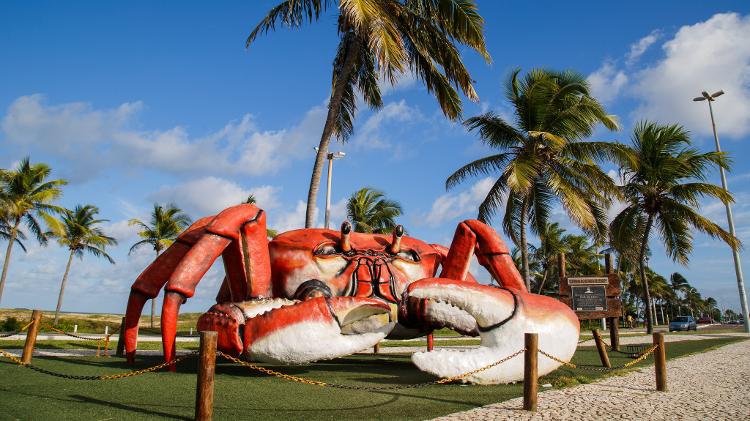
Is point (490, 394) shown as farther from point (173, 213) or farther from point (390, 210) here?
point (173, 213)

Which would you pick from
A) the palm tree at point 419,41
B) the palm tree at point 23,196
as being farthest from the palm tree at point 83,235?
the palm tree at point 419,41

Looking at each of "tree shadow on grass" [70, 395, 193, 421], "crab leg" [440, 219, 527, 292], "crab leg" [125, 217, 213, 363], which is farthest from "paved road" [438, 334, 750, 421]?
"crab leg" [125, 217, 213, 363]

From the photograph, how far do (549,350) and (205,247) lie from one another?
412 centimetres

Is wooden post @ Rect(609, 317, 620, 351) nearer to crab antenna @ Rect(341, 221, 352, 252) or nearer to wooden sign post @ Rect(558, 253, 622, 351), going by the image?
wooden sign post @ Rect(558, 253, 622, 351)

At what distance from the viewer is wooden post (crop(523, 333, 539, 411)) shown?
191 inches

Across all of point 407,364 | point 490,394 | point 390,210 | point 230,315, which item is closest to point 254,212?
point 230,315

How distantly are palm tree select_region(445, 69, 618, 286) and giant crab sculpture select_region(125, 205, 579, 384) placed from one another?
28.2 feet

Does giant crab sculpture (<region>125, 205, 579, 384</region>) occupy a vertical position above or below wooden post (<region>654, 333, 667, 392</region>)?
above

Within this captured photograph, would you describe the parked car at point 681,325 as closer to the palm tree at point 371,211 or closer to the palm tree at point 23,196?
the palm tree at point 371,211

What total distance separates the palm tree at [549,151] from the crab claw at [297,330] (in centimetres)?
1037

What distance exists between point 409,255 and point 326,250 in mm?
1229

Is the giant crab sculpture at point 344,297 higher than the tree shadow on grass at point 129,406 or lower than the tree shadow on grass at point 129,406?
higher

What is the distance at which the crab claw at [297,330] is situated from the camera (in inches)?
214

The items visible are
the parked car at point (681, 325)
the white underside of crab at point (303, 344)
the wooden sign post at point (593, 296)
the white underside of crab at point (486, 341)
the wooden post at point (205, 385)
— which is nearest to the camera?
the wooden post at point (205, 385)
